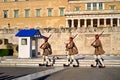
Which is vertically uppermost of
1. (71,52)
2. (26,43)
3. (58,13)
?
(58,13)

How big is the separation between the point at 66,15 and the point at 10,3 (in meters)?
15.2

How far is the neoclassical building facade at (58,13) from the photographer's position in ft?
275

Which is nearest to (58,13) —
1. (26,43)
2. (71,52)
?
(26,43)

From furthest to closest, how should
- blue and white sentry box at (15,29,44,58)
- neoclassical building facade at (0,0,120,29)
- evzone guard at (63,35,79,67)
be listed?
neoclassical building facade at (0,0,120,29) → blue and white sentry box at (15,29,44,58) → evzone guard at (63,35,79,67)

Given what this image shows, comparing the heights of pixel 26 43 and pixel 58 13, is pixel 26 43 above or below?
below

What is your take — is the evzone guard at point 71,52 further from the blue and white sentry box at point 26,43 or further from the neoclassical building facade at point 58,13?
the neoclassical building facade at point 58,13

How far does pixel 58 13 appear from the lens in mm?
89375

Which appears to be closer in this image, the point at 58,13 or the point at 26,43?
the point at 26,43

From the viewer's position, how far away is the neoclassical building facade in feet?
275

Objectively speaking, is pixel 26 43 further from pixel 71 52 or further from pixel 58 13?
pixel 58 13

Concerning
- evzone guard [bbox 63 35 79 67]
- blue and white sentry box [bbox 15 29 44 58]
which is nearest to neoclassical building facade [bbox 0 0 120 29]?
blue and white sentry box [bbox 15 29 44 58]

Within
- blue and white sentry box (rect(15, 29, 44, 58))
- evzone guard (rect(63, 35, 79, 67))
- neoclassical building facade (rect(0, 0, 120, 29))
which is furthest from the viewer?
neoclassical building facade (rect(0, 0, 120, 29))

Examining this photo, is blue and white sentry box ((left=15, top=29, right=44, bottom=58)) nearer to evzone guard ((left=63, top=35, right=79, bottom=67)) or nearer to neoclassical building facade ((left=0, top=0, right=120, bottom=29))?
evzone guard ((left=63, top=35, right=79, bottom=67))

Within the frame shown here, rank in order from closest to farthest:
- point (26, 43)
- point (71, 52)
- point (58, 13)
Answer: point (71, 52) → point (26, 43) → point (58, 13)
